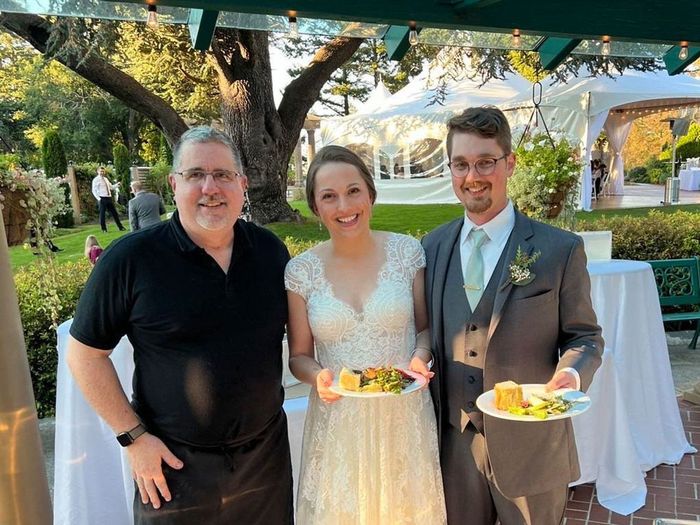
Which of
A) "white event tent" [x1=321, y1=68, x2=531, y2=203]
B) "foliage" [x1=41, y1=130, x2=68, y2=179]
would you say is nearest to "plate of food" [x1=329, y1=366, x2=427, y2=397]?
"white event tent" [x1=321, y1=68, x2=531, y2=203]

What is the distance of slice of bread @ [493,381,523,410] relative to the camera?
1707mm

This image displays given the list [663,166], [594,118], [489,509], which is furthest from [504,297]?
[663,166]

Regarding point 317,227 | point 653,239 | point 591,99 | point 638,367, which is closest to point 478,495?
point 638,367

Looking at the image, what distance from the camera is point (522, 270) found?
6.09 ft

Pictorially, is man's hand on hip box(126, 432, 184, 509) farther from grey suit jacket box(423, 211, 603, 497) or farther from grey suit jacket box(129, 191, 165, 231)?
grey suit jacket box(129, 191, 165, 231)

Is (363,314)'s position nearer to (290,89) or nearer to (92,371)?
(92,371)

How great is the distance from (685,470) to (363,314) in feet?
9.79

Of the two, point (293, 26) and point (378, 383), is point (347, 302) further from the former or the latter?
point (293, 26)

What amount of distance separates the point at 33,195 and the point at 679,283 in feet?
20.5

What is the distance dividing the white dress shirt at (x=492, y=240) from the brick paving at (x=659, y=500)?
2.11 meters

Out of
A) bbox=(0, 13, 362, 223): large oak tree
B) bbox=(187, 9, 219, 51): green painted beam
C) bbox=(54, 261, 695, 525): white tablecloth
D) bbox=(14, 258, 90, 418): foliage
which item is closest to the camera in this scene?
bbox=(187, 9, 219, 51): green painted beam

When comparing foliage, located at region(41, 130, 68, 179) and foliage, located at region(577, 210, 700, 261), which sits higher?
foliage, located at region(41, 130, 68, 179)

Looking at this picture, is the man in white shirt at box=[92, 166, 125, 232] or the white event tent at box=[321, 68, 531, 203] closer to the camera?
the man in white shirt at box=[92, 166, 125, 232]

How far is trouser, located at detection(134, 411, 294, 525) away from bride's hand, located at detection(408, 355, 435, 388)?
56cm
